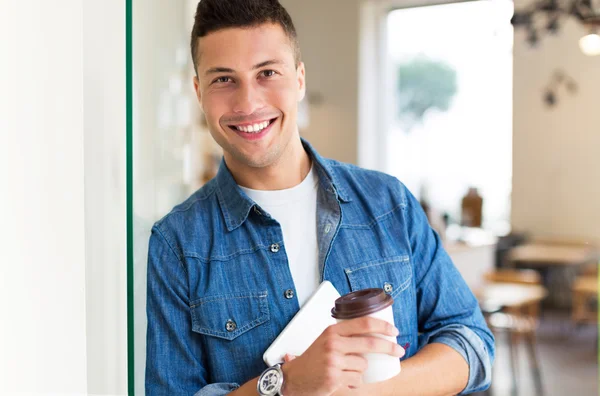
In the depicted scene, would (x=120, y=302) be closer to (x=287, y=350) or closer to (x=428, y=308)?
(x=287, y=350)

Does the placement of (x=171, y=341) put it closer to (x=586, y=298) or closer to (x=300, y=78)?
(x=300, y=78)

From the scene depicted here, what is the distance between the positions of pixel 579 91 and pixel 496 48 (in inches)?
11.9

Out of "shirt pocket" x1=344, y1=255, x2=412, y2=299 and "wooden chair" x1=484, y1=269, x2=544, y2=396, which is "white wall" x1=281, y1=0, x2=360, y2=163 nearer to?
"shirt pocket" x1=344, y1=255, x2=412, y2=299

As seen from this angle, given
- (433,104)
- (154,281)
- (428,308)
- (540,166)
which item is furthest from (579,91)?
(154,281)

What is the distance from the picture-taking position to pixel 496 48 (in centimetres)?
214

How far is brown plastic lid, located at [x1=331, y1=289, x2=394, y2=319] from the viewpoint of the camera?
2.81ft

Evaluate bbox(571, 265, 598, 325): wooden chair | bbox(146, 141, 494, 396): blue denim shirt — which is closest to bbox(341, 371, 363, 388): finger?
bbox(146, 141, 494, 396): blue denim shirt

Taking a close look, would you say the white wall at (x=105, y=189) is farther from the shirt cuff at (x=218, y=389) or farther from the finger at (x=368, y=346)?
the finger at (x=368, y=346)

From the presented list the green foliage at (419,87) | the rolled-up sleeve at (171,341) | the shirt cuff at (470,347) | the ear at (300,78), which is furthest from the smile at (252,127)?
the green foliage at (419,87)

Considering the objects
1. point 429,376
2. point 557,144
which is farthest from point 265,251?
point 557,144

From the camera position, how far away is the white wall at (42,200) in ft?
2.54

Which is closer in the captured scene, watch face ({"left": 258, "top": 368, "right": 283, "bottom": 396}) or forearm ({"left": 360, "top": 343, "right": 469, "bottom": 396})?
watch face ({"left": 258, "top": 368, "right": 283, "bottom": 396})

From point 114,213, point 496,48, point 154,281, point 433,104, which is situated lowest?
point 154,281

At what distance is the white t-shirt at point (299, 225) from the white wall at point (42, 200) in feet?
1.21
